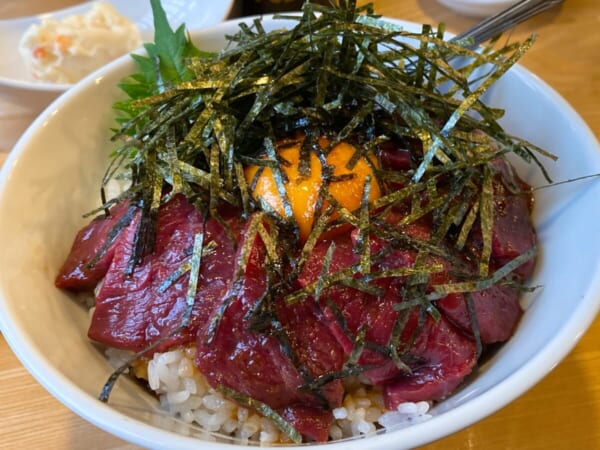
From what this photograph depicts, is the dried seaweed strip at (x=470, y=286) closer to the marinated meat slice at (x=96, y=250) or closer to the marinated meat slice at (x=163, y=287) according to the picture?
the marinated meat slice at (x=163, y=287)

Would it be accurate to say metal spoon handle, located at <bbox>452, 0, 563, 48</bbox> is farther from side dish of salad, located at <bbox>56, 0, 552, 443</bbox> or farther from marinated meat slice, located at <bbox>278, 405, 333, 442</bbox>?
marinated meat slice, located at <bbox>278, 405, 333, 442</bbox>

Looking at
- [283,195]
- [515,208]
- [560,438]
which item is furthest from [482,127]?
[560,438]

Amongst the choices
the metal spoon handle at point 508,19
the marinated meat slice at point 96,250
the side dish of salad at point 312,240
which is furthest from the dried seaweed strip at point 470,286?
the metal spoon handle at point 508,19

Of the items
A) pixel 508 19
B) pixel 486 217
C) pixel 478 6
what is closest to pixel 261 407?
pixel 486 217

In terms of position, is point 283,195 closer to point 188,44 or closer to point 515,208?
point 515,208

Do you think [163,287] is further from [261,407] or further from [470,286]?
[470,286]

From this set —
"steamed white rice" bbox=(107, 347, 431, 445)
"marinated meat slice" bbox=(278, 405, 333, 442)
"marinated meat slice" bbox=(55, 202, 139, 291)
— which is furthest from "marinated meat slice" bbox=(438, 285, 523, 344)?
"marinated meat slice" bbox=(55, 202, 139, 291)
